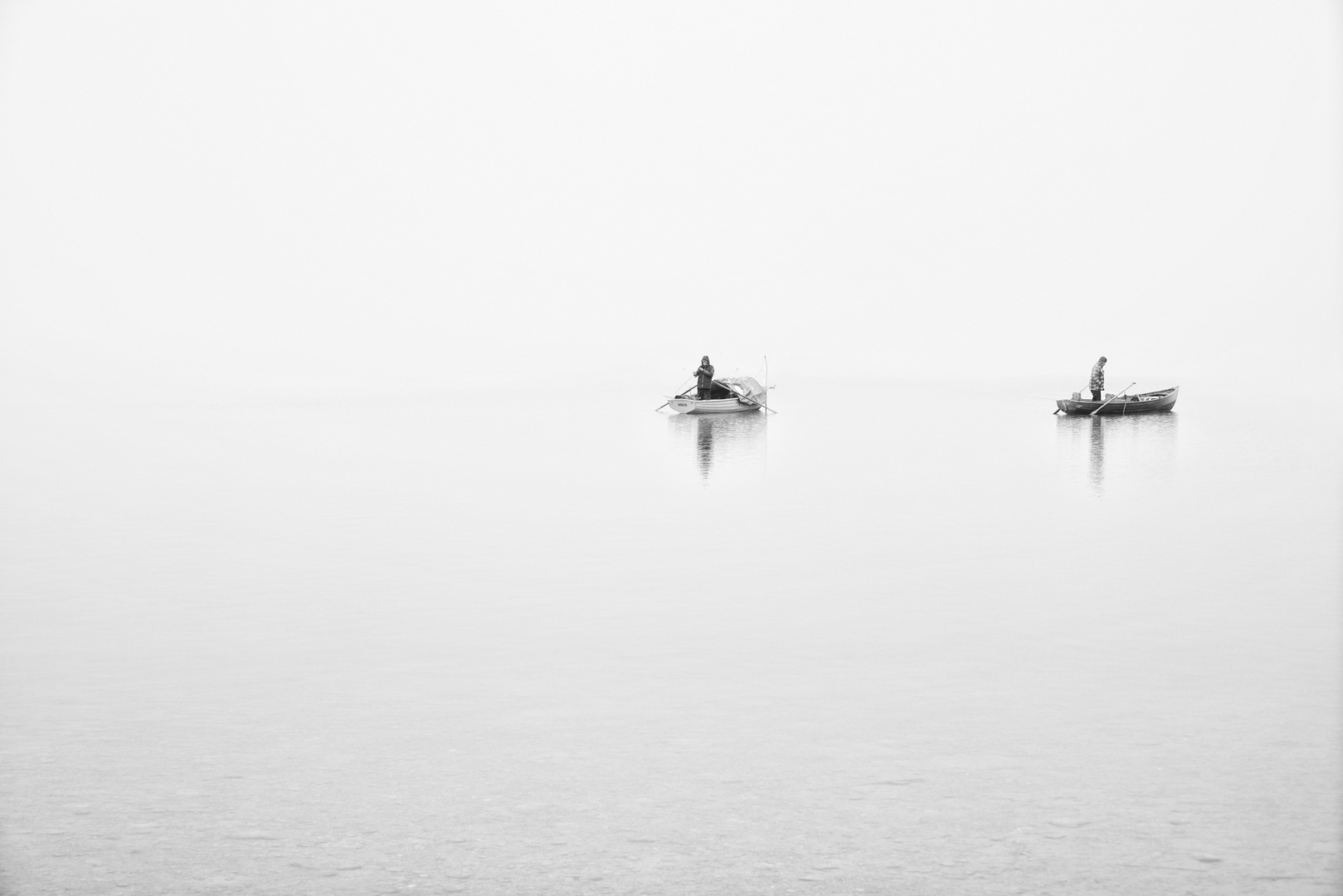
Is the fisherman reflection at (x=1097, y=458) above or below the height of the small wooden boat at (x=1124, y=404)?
below

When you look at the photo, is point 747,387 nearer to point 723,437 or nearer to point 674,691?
point 723,437

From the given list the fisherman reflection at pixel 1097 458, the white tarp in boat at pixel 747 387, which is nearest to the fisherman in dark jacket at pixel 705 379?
the white tarp in boat at pixel 747 387

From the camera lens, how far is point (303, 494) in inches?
1367

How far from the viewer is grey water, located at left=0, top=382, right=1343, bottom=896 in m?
9.77

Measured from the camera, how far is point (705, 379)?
208 ft

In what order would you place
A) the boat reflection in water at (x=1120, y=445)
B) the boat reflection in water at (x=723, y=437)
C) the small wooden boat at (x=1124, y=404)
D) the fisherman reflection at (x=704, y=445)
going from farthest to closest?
the small wooden boat at (x=1124, y=404)
the boat reflection in water at (x=723, y=437)
the fisherman reflection at (x=704, y=445)
the boat reflection in water at (x=1120, y=445)

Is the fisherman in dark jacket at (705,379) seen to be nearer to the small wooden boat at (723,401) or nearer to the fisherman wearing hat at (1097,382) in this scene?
the small wooden boat at (723,401)

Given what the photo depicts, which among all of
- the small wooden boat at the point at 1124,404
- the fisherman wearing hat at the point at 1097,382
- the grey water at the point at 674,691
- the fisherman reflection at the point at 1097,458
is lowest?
the grey water at the point at 674,691

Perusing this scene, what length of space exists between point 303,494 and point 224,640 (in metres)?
18.0

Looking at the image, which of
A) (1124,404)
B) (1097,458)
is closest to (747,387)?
(1124,404)

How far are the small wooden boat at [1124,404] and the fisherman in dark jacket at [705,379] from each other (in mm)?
15495

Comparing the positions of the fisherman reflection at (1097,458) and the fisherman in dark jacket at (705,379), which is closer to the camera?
the fisherman reflection at (1097,458)

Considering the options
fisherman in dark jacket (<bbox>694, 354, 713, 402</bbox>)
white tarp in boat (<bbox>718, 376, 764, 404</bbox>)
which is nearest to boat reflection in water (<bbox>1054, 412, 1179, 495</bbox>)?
white tarp in boat (<bbox>718, 376, 764, 404</bbox>)

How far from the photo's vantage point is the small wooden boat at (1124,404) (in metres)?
59.5
